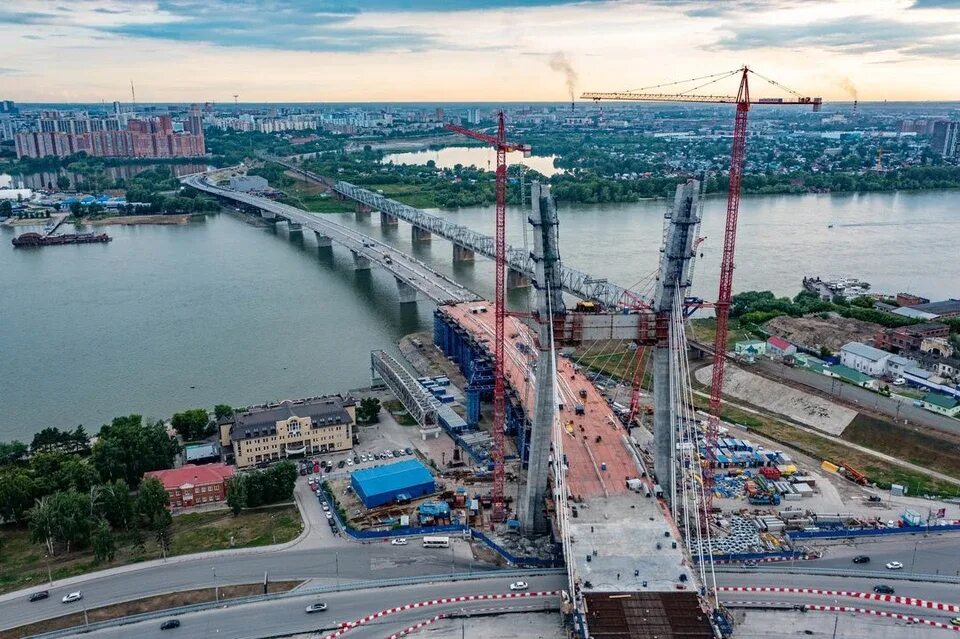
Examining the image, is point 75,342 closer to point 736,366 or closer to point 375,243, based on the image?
point 375,243

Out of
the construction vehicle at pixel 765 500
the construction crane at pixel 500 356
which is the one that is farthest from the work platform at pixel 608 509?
the construction vehicle at pixel 765 500

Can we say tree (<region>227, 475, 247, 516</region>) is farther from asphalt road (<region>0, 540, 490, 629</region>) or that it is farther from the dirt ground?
the dirt ground

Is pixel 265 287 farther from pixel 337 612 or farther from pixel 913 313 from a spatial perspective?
pixel 913 313

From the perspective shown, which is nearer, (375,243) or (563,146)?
(375,243)

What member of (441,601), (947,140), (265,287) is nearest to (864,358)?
(441,601)

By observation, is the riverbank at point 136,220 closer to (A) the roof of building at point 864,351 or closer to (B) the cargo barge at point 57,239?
(B) the cargo barge at point 57,239

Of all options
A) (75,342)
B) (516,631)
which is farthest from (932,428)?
(75,342)
